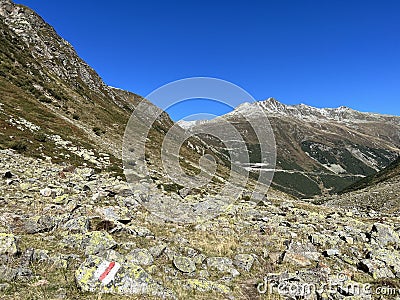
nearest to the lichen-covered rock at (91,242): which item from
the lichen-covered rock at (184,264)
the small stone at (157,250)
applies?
the small stone at (157,250)

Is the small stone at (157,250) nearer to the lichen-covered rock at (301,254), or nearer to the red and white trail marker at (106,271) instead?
the red and white trail marker at (106,271)

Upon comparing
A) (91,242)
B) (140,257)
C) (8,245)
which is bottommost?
(8,245)

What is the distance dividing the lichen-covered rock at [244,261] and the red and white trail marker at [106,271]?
589 centimetres

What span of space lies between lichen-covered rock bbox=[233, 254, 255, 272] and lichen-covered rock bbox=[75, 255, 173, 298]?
14.8 feet

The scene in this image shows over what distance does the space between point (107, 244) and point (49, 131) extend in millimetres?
32141

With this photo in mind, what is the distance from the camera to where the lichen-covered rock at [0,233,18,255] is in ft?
34.1

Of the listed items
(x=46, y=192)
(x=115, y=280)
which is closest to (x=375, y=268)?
(x=115, y=280)

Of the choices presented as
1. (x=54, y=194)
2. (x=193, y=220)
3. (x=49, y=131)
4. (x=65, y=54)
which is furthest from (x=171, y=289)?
(x=65, y=54)

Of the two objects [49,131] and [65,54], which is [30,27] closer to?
[65,54]

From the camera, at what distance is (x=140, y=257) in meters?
12.2

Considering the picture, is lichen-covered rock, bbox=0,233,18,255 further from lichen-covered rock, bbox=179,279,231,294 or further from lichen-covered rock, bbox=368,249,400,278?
lichen-covered rock, bbox=368,249,400,278

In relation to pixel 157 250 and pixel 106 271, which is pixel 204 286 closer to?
pixel 157 250

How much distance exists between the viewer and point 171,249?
554 inches

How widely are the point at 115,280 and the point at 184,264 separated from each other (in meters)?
3.58
